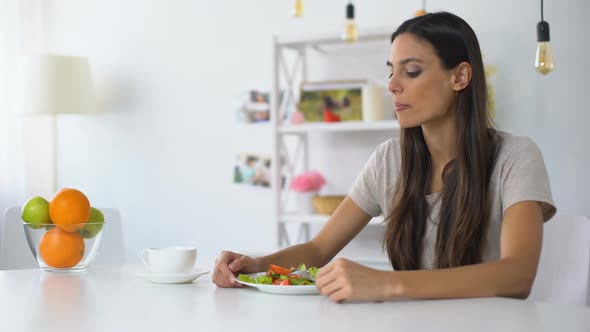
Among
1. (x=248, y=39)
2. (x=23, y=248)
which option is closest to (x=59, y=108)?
(x=248, y=39)

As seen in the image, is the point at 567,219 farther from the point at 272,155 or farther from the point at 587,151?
the point at 272,155

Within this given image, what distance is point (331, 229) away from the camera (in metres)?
1.90

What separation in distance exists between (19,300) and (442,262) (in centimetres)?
90

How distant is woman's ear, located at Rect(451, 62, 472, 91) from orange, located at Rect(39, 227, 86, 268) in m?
0.93

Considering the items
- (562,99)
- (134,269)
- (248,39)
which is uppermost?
(248,39)

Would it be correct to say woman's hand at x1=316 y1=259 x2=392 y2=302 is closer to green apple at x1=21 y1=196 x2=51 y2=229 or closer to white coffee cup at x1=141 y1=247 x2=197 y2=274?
white coffee cup at x1=141 y1=247 x2=197 y2=274

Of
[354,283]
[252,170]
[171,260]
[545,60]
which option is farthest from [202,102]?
[354,283]

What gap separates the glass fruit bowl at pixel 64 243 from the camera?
1.73 meters

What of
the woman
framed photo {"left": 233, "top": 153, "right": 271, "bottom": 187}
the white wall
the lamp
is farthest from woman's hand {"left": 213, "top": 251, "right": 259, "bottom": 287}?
the lamp

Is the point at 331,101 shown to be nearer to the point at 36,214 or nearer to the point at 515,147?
the point at 515,147

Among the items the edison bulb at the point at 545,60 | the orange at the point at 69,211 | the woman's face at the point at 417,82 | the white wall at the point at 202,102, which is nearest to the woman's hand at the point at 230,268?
the orange at the point at 69,211

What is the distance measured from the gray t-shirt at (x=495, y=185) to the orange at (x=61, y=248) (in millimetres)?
677

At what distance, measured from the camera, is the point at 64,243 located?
1.75m

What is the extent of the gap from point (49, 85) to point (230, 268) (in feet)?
8.24
